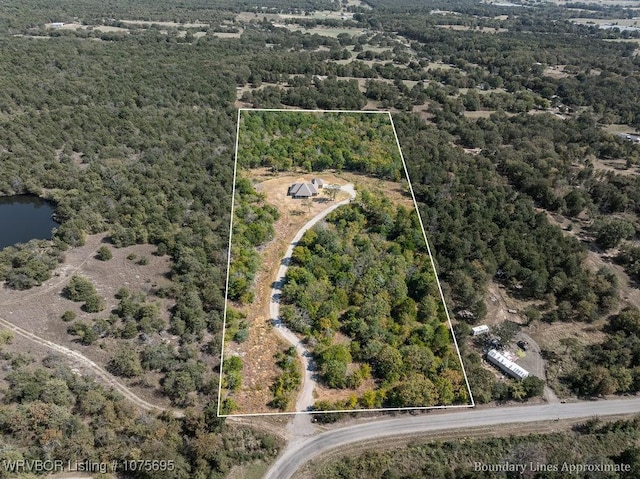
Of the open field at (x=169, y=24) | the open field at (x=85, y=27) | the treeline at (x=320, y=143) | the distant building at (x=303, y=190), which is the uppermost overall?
the open field at (x=169, y=24)

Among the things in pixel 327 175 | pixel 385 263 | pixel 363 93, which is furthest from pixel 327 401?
pixel 363 93

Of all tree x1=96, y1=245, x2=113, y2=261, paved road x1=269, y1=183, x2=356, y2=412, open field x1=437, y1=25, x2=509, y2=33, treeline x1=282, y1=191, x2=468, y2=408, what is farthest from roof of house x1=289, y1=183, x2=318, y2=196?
open field x1=437, y1=25, x2=509, y2=33

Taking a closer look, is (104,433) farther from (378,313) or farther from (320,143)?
(320,143)

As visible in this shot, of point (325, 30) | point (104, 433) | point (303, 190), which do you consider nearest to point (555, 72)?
point (325, 30)

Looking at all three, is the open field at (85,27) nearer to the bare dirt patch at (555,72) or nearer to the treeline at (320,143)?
the bare dirt patch at (555,72)

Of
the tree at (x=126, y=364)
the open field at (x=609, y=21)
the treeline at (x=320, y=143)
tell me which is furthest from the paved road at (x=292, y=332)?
the open field at (x=609, y=21)

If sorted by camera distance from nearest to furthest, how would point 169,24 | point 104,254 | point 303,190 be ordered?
point 303,190, point 104,254, point 169,24
